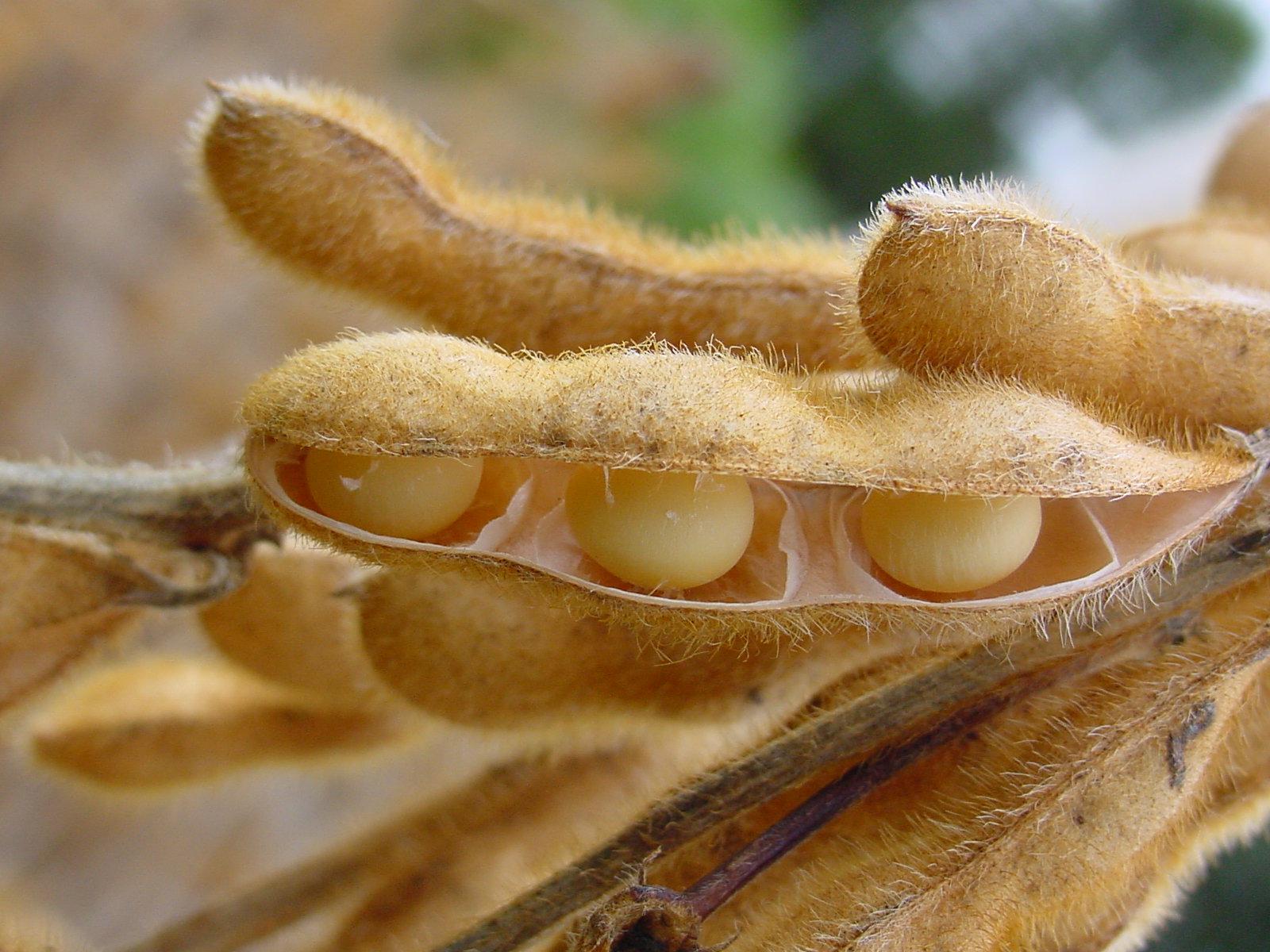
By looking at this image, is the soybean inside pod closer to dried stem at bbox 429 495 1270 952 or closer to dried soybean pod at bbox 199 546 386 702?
dried stem at bbox 429 495 1270 952

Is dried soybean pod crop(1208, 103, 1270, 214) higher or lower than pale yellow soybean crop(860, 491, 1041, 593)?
higher

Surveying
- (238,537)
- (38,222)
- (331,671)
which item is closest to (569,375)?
(238,537)

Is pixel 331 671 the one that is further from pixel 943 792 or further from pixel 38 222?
pixel 38 222

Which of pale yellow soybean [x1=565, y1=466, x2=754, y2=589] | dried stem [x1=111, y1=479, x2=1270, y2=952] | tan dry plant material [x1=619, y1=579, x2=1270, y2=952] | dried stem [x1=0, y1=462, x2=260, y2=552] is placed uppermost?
dried stem [x1=0, y1=462, x2=260, y2=552]

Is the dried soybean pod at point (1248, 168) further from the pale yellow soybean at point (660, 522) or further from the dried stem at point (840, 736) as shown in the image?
the pale yellow soybean at point (660, 522)

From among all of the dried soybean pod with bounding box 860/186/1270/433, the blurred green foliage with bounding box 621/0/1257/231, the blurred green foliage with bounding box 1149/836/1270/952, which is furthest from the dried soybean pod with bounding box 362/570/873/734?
the blurred green foliage with bounding box 621/0/1257/231

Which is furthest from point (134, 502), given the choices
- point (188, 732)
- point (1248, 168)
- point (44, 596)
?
point (1248, 168)

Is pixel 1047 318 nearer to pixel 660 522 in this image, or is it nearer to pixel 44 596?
pixel 660 522
